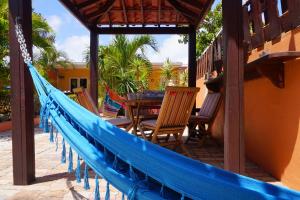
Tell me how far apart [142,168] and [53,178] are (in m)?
2.04

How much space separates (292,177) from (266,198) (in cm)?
201

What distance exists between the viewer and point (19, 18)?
127 inches

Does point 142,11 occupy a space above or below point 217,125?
above

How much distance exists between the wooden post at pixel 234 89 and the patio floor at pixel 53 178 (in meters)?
0.70

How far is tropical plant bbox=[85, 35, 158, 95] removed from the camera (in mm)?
13094

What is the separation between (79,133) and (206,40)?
12.2 m

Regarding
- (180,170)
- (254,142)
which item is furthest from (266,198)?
(254,142)

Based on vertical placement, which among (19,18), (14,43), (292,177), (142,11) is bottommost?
(292,177)

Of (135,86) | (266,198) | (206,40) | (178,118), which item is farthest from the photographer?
(206,40)

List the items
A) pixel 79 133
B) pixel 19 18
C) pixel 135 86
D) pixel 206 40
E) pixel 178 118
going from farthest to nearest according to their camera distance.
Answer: pixel 206 40, pixel 135 86, pixel 178 118, pixel 19 18, pixel 79 133

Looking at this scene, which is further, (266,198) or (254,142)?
(254,142)

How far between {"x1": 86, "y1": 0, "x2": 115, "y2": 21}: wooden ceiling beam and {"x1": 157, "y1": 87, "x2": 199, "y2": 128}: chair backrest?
301 centimetres

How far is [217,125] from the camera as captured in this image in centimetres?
627

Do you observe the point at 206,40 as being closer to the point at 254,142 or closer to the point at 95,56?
the point at 95,56
